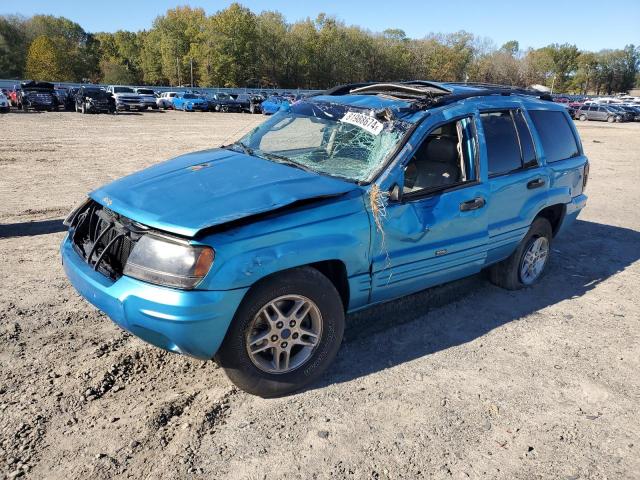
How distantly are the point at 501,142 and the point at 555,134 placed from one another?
3.49 ft

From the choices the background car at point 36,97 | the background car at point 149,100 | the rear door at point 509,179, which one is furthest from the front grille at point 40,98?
the rear door at point 509,179

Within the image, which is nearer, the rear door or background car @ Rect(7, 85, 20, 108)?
the rear door

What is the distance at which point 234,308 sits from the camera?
275 cm

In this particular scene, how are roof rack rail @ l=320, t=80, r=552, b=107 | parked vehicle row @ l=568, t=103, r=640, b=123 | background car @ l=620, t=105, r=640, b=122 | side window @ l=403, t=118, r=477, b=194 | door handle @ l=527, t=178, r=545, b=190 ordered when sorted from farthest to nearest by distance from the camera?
background car @ l=620, t=105, r=640, b=122
parked vehicle row @ l=568, t=103, r=640, b=123
door handle @ l=527, t=178, r=545, b=190
roof rack rail @ l=320, t=80, r=552, b=107
side window @ l=403, t=118, r=477, b=194


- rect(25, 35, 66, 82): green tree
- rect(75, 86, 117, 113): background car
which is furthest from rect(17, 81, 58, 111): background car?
rect(25, 35, 66, 82): green tree

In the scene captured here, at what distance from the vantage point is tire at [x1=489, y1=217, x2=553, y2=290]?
15.8 feet

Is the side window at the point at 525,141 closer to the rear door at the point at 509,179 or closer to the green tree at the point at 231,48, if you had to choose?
the rear door at the point at 509,179

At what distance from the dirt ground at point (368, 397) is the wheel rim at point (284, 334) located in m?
0.24

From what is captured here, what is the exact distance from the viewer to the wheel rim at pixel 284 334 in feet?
9.77

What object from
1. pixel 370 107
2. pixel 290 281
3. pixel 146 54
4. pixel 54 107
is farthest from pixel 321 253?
pixel 146 54

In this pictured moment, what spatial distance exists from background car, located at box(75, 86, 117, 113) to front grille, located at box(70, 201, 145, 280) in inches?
1223

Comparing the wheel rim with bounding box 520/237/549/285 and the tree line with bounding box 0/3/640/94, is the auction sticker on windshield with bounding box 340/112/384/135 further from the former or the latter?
the tree line with bounding box 0/3/640/94

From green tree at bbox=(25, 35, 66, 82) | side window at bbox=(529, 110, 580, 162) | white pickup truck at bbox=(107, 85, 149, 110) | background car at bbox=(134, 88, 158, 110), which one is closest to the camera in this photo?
side window at bbox=(529, 110, 580, 162)

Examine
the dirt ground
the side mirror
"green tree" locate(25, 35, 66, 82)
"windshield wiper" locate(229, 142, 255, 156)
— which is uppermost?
"green tree" locate(25, 35, 66, 82)
